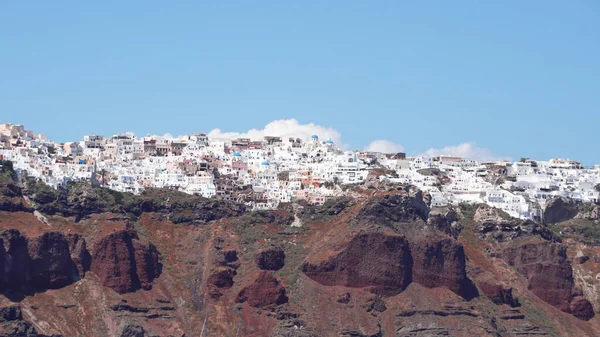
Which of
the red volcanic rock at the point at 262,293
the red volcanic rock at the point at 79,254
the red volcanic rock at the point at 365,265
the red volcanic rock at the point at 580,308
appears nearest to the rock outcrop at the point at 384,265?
the red volcanic rock at the point at 365,265

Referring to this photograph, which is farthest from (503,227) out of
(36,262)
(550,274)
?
(36,262)

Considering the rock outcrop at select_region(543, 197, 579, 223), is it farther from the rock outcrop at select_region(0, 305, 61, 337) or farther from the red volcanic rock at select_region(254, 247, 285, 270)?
the rock outcrop at select_region(0, 305, 61, 337)

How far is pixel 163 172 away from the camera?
182 metres

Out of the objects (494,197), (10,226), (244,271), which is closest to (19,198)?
(10,226)

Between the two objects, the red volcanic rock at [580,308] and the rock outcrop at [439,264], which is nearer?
the rock outcrop at [439,264]

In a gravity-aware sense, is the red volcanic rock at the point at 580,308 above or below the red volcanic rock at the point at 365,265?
below

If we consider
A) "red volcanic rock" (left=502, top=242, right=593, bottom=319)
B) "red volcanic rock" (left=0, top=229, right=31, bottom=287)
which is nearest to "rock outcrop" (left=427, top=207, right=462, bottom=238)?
"red volcanic rock" (left=502, top=242, right=593, bottom=319)

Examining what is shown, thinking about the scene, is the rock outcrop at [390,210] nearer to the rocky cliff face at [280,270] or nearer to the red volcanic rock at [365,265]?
the rocky cliff face at [280,270]

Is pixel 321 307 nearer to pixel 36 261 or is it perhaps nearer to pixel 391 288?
pixel 391 288

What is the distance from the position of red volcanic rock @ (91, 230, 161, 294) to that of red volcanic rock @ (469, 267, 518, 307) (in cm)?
3249

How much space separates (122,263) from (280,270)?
15.9m

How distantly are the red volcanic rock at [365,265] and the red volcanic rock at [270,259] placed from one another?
10.2ft

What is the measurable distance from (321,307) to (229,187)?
28638mm

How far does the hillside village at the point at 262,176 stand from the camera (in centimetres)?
17462
